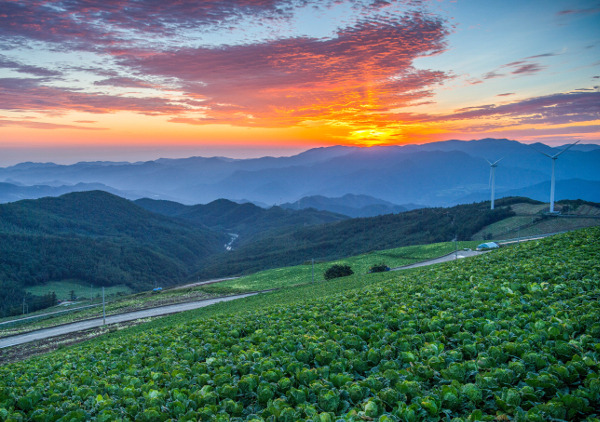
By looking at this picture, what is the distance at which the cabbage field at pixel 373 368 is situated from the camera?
573 cm

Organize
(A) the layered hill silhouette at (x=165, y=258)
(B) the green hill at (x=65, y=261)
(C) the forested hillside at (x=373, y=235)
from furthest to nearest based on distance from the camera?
(B) the green hill at (x=65, y=261)
(A) the layered hill silhouette at (x=165, y=258)
(C) the forested hillside at (x=373, y=235)

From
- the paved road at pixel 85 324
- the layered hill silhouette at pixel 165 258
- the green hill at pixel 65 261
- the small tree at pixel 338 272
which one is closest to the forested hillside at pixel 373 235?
the layered hill silhouette at pixel 165 258

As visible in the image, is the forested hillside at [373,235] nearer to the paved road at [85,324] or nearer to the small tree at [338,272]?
the small tree at [338,272]

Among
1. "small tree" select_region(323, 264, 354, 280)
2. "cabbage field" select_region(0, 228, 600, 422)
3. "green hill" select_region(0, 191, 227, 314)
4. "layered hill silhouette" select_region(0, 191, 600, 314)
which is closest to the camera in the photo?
"cabbage field" select_region(0, 228, 600, 422)

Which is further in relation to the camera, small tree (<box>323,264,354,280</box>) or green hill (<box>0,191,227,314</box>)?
green hill (<box>0,191,227,314</box>)

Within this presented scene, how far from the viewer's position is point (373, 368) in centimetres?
746

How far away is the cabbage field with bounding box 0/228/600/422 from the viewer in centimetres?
573

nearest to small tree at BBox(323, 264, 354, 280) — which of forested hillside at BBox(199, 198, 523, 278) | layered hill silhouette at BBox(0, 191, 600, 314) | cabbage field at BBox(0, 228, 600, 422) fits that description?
Answer: cabbage field at BBox(0, 228, 600, 422)

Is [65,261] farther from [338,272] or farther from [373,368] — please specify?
[373,368]

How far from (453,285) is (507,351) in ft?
26.5

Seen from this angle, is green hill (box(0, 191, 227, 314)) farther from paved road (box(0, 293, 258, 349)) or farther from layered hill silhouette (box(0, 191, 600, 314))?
paved road (box(0, 293, 258, 349))

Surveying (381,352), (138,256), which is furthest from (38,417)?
(138,256)

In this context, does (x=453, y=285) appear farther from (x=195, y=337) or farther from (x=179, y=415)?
(x=179, y=415)

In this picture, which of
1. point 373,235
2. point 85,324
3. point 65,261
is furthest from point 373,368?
point 65,261
